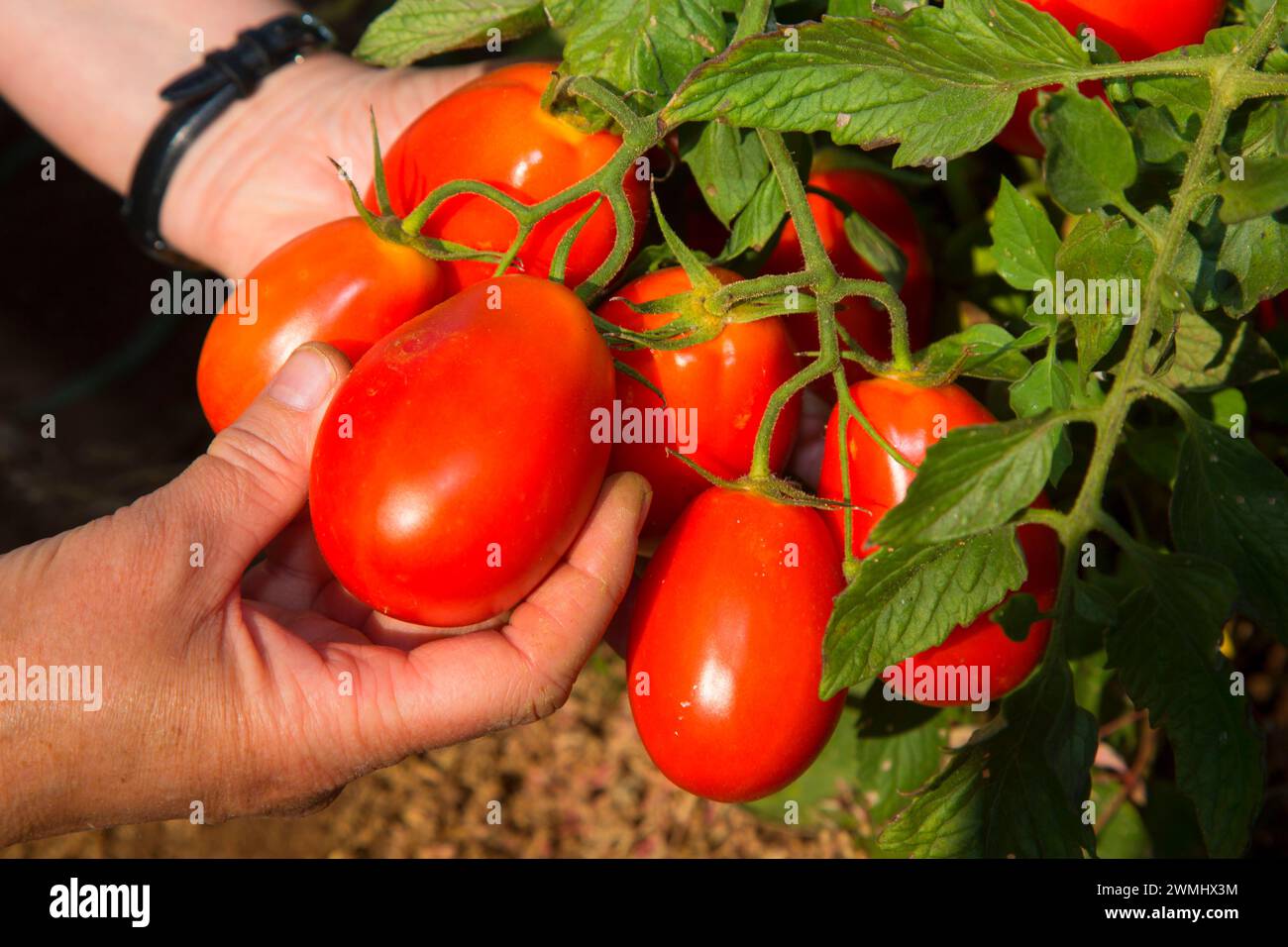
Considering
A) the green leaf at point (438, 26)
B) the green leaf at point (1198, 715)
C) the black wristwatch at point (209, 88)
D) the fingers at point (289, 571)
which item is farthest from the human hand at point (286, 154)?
the green leaf at point (1198, 715)

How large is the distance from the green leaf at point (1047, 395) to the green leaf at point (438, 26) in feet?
1.49

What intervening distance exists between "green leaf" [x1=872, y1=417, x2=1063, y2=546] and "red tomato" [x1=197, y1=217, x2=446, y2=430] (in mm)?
401

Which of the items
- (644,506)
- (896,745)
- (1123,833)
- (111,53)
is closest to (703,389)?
(644,506)

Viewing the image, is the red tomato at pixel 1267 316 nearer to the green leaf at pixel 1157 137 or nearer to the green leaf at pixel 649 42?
the green leaf at pixel 1157 137

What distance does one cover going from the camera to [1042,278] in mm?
707

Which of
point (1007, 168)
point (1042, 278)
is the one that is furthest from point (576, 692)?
point (1042, 278)

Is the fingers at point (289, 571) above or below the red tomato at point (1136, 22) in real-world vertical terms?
below

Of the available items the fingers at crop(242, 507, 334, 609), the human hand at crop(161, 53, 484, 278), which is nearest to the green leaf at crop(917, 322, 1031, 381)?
the fingers at crop(242, 507, 334, 609)

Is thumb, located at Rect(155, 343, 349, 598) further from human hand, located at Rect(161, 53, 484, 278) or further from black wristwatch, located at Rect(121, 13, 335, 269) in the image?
black wristwatch, located at Rect(121, 13, 335, 269)

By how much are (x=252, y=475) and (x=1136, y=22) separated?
66 cm

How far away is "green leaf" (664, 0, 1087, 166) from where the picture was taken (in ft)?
2.04

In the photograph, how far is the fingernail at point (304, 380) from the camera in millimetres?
769

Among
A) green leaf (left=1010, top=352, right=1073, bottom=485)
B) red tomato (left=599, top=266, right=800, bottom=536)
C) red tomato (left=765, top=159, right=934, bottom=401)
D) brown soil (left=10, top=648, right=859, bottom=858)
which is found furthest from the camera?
brown soil (left=10, top=648, right=859, bottom=858)

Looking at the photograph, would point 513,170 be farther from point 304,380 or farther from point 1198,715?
point 1198,715
